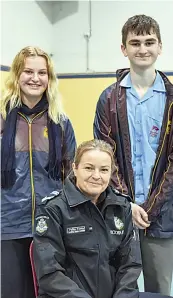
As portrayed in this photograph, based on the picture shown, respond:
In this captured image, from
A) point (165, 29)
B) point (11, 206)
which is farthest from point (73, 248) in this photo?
point (165, 29)

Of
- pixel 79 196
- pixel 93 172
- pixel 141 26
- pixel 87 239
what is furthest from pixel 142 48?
pixel 87 239

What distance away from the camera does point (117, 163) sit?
191 cm

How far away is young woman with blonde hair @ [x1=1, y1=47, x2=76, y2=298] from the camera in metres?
1.85

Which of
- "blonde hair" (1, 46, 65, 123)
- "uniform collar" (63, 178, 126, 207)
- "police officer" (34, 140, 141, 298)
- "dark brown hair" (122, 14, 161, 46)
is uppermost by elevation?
"dark brown hair" (122, 14, 161, 46)

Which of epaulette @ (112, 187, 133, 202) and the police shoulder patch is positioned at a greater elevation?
epaulette @ (112, 187, 133, 202)

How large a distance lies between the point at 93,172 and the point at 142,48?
625 millimetres

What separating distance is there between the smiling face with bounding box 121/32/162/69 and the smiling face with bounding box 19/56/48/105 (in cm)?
41

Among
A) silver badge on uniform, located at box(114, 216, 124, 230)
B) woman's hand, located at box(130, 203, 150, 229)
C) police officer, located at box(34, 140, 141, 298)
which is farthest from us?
woman's hand, located at box(130, 203, 150, 229)

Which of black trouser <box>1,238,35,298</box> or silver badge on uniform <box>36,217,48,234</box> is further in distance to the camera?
black trouser <box>1,238,35,298</box>

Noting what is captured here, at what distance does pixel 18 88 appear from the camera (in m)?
1.90

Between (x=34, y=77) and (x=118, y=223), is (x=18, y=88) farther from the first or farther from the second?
(x=118, y=223)

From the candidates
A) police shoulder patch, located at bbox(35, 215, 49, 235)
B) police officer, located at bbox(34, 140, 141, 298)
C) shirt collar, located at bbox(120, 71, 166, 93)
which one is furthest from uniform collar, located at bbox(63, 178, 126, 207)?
shirt collar, located at bbox(120, 71, 166, 93)

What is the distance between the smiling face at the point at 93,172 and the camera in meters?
1.62

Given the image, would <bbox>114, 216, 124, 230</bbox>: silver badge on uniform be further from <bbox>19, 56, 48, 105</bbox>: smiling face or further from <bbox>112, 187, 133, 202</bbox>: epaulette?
<bbox>19, 56, 48, 105</bbox>: smiling face
